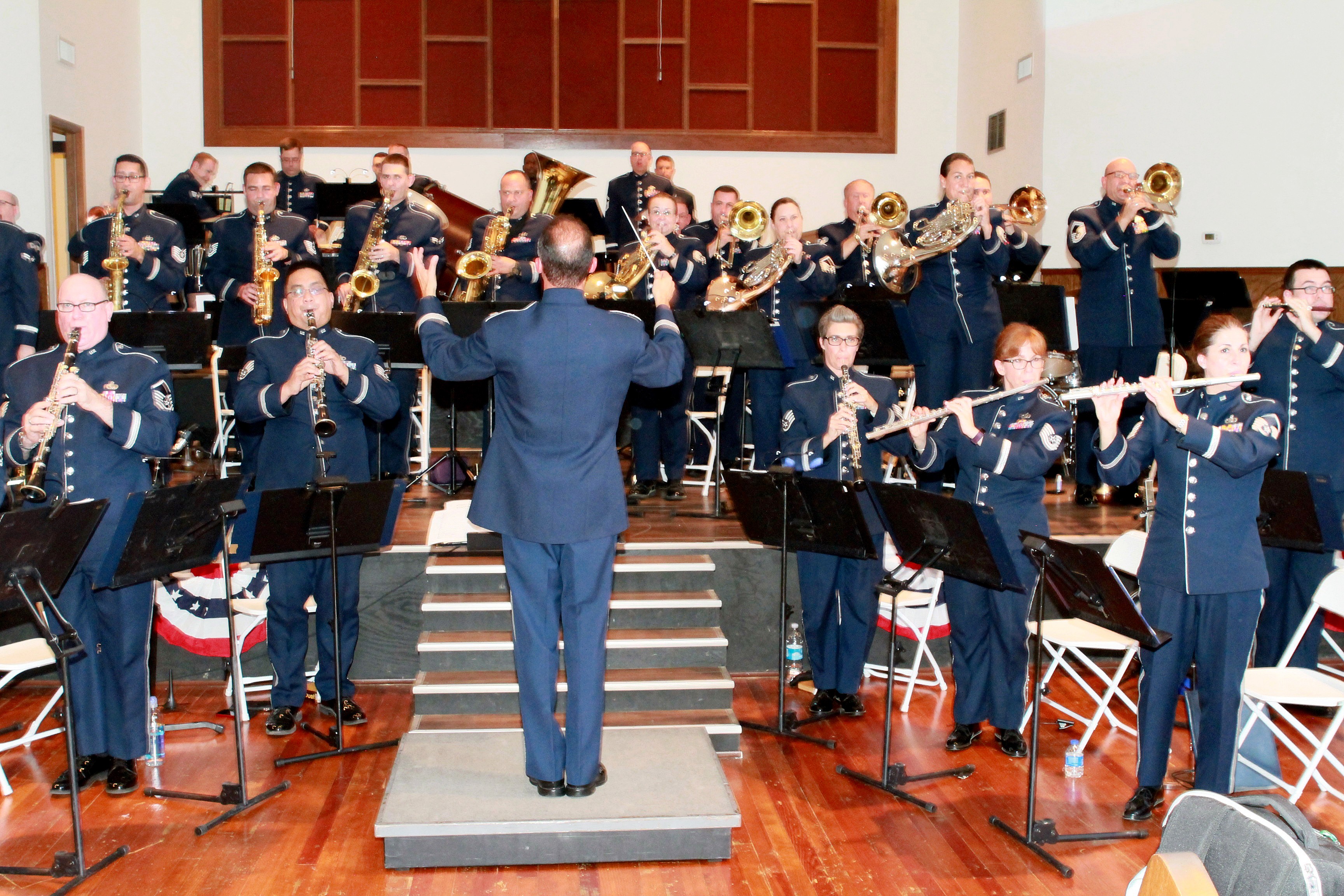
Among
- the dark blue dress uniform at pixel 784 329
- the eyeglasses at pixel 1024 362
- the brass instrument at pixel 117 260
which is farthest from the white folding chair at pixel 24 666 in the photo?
the eyeglasses at pixel 1024 362

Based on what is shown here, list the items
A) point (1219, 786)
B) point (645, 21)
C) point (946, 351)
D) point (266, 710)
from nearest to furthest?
point (1219, 786)
point (266, 710)
point (946, 351)
point (645, 21)

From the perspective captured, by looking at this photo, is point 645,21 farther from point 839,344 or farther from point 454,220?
point 839,344

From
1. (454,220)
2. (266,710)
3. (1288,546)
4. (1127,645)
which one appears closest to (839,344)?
(1127,645)

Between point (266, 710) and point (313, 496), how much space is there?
1.44m

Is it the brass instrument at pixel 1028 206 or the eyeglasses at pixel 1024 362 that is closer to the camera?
the eyeglasses at pixel 1024 362

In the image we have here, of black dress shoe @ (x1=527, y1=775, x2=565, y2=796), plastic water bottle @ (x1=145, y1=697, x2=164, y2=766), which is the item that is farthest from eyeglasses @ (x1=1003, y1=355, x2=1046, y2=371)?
plastic water bottle @ (x1=145, y1=697, x2=164, y2=766)

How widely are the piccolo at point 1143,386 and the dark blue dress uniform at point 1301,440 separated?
1.63 metres

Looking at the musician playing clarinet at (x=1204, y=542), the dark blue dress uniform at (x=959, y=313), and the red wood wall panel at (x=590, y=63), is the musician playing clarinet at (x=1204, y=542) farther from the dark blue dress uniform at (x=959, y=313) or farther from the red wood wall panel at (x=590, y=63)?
the red wood wall panel at (x=590, y=63)

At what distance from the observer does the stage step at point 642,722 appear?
5.05m

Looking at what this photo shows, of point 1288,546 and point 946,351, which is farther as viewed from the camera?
point 946,351

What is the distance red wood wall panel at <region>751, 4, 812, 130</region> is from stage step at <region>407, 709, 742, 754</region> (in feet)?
29.0

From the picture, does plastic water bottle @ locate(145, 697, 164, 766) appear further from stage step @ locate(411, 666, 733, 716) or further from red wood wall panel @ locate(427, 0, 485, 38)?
red wood wall panel @ locate(427, 0, 485, 38)

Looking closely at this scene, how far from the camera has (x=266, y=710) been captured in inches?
225

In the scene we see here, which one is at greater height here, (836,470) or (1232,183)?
(1232,183)
